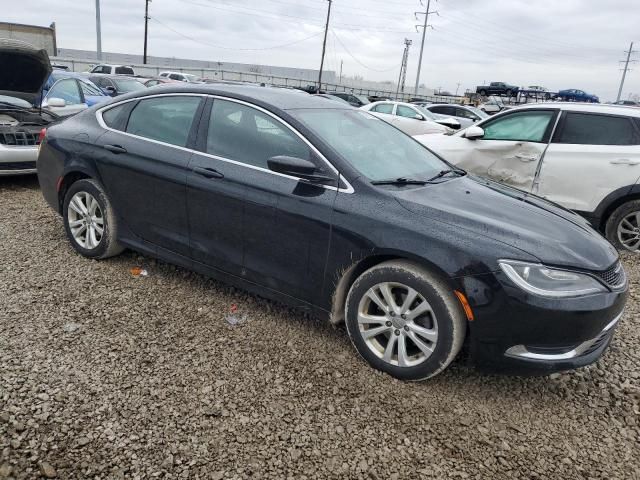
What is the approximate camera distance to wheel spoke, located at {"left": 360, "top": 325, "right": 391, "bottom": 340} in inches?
113

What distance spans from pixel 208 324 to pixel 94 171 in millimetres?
1713

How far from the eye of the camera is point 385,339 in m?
2.96

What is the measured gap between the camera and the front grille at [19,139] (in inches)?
242

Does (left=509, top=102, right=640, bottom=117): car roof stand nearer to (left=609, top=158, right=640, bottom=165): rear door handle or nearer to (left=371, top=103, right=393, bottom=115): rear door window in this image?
(left=609, top=158, right=640, bottom=165): rear door handle

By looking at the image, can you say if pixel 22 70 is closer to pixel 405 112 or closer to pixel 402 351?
pixel 402 351

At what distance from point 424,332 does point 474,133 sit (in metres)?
4.30

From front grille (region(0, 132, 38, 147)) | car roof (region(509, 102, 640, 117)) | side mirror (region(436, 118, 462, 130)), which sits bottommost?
front grille (region(0, 132, 38, 147))

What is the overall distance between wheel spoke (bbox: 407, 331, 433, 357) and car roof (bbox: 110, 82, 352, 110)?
1.72 meters

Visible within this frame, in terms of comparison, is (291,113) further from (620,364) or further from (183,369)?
(620,364)

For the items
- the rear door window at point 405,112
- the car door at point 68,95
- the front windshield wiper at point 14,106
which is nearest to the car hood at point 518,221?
the front windshield wiper at point 14,106

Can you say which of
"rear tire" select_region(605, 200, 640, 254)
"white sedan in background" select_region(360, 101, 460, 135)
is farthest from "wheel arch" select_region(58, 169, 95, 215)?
"white sedan in background" select_region(360, 101, 460, 135)

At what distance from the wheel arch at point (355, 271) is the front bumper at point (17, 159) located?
17.1 feet

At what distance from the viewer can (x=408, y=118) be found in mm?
13969

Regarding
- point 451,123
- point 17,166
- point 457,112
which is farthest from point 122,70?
point 451,123
